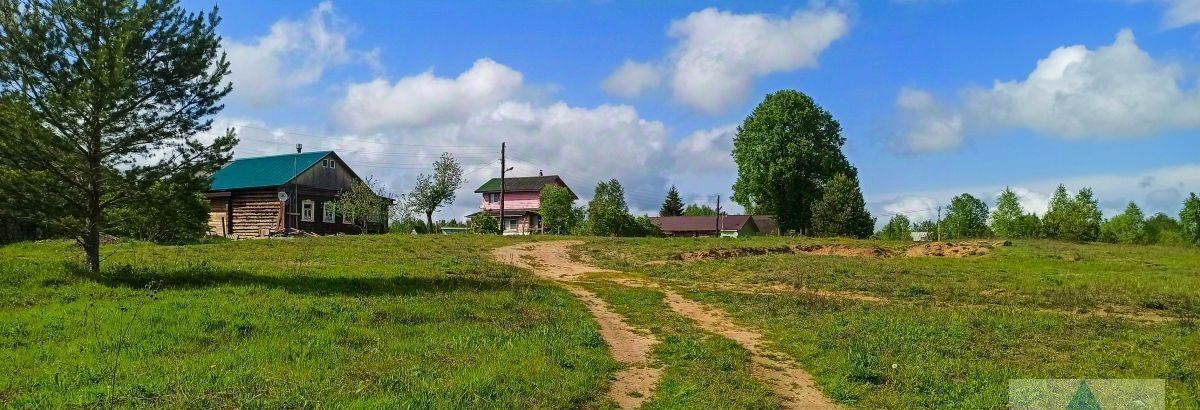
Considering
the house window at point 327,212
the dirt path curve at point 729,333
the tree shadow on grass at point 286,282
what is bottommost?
the dirt path curve at point 729,333

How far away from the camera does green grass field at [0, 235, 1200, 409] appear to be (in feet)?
27.8

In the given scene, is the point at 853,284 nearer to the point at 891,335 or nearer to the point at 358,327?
the point at 891,335

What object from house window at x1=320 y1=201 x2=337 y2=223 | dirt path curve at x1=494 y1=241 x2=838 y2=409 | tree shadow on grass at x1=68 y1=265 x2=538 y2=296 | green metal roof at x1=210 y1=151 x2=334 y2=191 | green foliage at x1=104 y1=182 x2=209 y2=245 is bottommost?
dirt path curve at x1=494 y1=241 x2=838 y2=409

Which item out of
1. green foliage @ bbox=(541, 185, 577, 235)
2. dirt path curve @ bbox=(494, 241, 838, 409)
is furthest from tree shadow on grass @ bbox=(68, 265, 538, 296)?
green foliage @ bbox=(541, 185, 577, 235)

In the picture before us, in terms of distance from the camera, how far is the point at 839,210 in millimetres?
55531

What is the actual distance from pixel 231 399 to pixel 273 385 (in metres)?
Result: 0.62

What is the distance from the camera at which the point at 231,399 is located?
7750 mm

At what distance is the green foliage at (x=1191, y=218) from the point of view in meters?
85.2

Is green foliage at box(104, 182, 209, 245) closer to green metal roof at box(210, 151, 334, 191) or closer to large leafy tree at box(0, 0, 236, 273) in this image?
large leafy tree at box(0, 0, 236, 273)

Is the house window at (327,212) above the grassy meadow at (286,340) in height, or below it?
above

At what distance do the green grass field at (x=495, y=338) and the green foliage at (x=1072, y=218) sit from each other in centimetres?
5883

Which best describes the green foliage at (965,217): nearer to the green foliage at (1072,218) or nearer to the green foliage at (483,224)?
the green foliage at (1072,218)

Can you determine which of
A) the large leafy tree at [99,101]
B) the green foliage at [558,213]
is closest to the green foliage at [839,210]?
the green foliage at [558,213]

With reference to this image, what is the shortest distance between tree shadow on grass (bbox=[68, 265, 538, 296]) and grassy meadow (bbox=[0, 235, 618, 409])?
→ 0.05m
